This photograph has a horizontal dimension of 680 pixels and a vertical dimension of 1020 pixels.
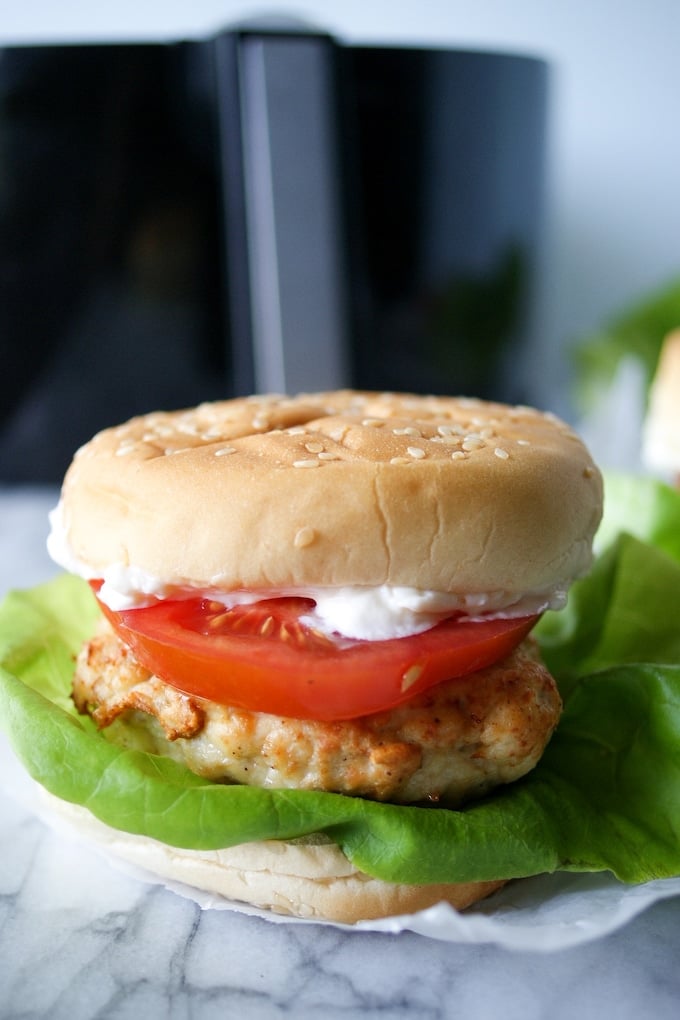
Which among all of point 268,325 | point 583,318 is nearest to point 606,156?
point 583,318

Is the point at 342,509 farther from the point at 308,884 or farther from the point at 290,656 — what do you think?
the point at 308,884

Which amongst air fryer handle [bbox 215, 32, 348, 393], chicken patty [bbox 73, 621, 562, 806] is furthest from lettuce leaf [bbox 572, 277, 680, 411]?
chicken patty [bbox 73, 621, 562, 806]

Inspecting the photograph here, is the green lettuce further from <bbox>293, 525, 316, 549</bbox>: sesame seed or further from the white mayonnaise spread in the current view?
<bbox>293, 525, 316, 549</bbox>: sesame seed

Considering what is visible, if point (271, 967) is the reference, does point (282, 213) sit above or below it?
above

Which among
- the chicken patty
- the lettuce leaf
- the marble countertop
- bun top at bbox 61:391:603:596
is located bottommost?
the lettuce leaf

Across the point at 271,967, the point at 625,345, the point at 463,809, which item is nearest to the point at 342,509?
the point at 463,809

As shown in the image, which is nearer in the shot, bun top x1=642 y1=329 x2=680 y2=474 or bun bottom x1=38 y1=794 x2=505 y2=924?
bun bottom x1=38 y1=794 x2=505 y2=924
